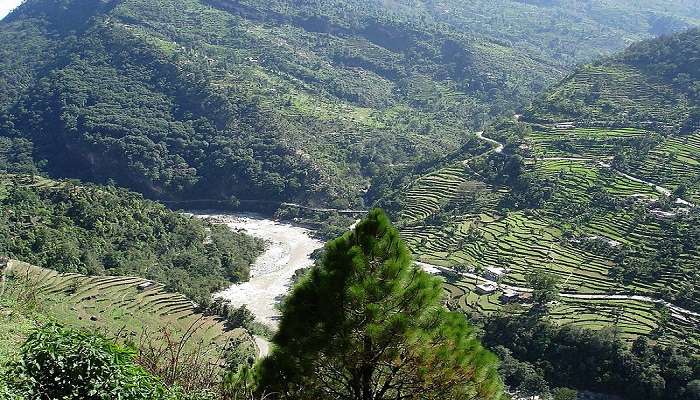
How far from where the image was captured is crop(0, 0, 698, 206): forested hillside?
2203 inches

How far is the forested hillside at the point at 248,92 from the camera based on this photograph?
56.0 m

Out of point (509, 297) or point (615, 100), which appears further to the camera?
point (615, 100)

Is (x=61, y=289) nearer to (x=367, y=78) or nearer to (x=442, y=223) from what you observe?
(x=442, y=223)

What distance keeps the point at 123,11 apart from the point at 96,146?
29514mm

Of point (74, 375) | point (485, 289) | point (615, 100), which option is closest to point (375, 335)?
point (74, 375)

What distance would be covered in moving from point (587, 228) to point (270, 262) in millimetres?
20171

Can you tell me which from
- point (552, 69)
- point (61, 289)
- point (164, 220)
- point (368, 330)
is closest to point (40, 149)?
point (164, 220)

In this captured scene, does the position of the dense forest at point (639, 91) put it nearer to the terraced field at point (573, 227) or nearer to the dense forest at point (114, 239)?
the terraced field at point (573, 227)

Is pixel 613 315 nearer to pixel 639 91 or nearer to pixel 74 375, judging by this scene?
pixel 74 375

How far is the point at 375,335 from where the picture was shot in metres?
7.08

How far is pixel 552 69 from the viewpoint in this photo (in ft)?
297

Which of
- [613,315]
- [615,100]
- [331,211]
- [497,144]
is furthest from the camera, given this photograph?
[615,100]

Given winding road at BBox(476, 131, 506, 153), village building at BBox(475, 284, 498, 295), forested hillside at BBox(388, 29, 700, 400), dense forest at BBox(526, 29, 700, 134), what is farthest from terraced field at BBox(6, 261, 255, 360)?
dense forest at BBox(526, 29, 700, 134)

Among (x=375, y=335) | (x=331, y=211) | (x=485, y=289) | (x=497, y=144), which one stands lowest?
(x=331, y=211)
